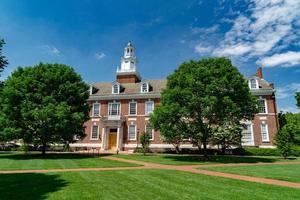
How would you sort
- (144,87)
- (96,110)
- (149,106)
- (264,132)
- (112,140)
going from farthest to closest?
(96,110) < (144,87) < (149,106) < (112,140) < (264,132)

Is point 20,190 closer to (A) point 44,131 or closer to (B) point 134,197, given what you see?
(B) point 134,197

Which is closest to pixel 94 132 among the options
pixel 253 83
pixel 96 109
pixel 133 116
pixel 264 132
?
pixel 96 109

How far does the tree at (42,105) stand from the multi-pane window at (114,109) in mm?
11035

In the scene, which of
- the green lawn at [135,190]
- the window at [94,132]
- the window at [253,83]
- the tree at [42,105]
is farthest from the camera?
the window at [94,132]

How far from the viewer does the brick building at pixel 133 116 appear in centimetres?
3044

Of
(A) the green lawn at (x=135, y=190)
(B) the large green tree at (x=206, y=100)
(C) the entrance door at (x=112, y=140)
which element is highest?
(B) the large green tree at (x=206, y=100)

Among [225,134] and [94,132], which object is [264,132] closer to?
[225,134]

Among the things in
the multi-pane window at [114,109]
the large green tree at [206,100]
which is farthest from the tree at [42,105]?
the multi-pane window at [114,109]

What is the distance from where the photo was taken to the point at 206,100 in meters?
18.8

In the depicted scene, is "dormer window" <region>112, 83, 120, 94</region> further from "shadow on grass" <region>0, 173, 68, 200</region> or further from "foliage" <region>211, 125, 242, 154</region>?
"shadow on grass" <region>0, 173, 68, 200</region>

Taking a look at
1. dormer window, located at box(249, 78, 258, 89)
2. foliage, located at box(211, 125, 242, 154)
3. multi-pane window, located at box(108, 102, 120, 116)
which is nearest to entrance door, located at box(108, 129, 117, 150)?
multi-pane window, located at box(108, 102, 120, 116)

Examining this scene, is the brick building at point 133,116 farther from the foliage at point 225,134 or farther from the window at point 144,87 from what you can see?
the foliage at point 225,134

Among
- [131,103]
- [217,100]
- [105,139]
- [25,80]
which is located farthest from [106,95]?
[217,100]

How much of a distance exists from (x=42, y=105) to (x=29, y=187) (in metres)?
14.7
